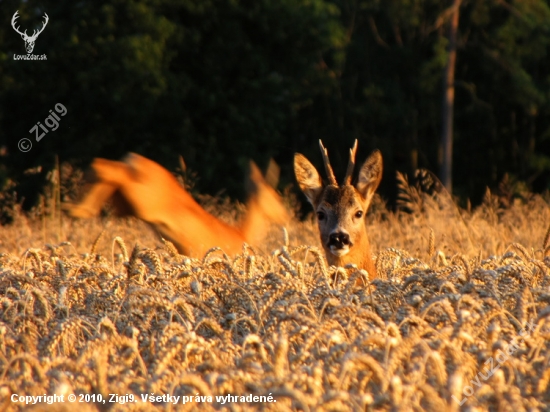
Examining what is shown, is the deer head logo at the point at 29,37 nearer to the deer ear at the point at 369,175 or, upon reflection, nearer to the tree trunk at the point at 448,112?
the tree trunk at the point at 448,112

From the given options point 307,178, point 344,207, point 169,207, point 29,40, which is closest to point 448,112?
point 29,40

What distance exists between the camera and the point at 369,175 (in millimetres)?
7668

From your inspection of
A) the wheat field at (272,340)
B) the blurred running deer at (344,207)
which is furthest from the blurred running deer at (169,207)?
the wheat field at (272,340)

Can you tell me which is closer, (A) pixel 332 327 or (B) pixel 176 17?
(A) pixel 332 327

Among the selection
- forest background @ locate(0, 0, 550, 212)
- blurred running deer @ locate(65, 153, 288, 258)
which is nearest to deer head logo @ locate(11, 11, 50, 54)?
forest background @ locate(0, 0, 550, 212)

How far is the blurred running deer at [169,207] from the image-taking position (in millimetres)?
8383

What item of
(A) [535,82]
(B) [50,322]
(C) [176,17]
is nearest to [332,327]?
(B) [50,322]

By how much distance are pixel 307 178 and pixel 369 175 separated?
52 cm

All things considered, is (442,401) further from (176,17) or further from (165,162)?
(176,17)

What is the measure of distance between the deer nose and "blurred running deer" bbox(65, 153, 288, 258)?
1.49 meters

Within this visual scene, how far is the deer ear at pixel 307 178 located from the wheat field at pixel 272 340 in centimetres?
279

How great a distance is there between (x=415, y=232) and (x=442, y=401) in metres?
6.38

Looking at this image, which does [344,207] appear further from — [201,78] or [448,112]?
[448,112]

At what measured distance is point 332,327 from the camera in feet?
9.74
